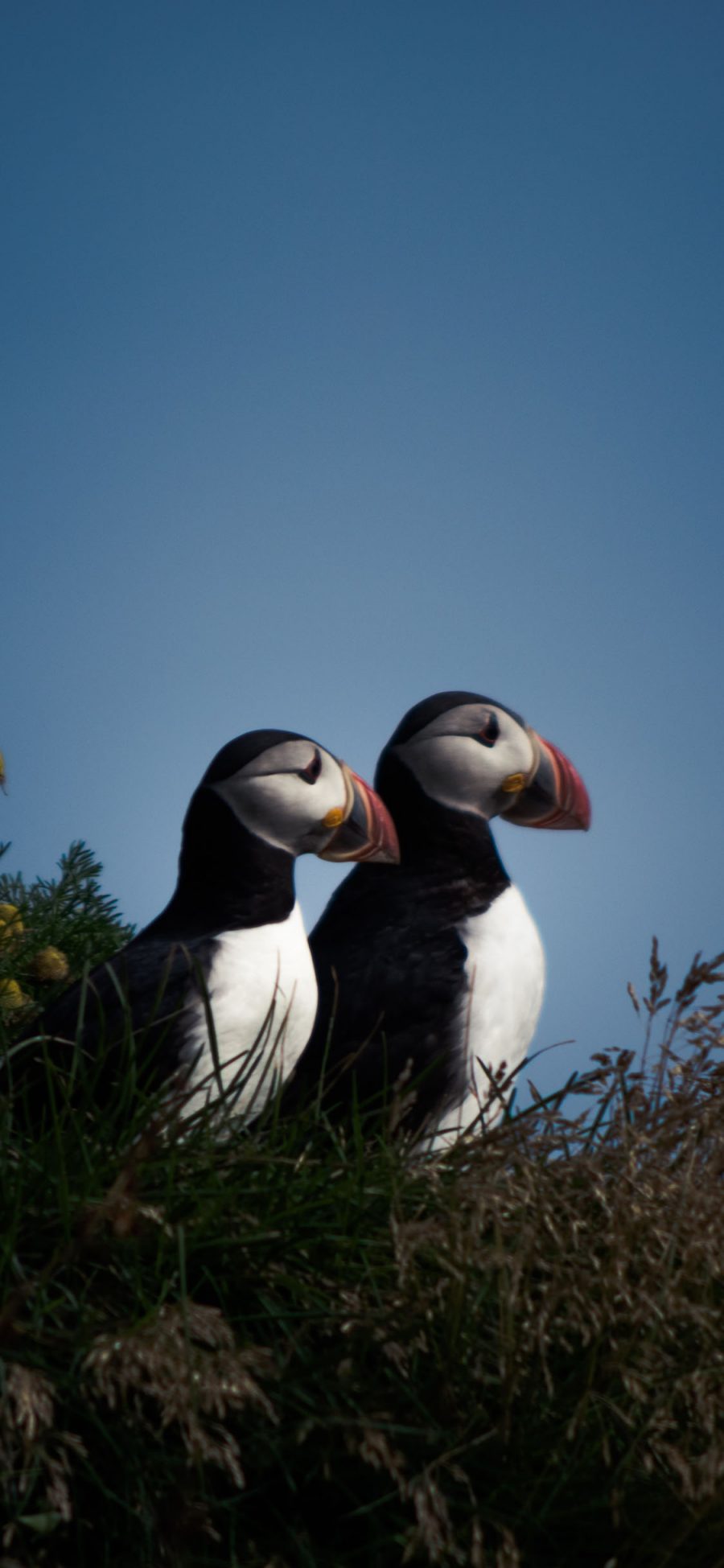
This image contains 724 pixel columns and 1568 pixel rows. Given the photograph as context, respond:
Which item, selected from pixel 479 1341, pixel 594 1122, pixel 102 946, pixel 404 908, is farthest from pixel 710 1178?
pixel 102 946

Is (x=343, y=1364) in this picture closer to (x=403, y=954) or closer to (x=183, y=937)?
(x=183, y=937)

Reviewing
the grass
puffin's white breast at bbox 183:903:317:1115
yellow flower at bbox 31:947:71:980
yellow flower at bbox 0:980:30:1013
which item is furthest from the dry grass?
yellow flower at bbox 31:947:71:980

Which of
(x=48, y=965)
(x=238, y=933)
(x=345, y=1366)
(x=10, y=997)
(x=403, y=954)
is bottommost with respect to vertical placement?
(x=345, y=1366)

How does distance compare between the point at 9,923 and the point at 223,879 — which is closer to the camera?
the point at 223,879

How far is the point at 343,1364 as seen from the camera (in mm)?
2264

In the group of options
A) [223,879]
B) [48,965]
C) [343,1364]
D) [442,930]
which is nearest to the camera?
[343,1364]

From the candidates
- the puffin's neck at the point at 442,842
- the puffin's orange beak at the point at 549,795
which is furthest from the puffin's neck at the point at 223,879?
the puffin's orange beak at the point at 549,795

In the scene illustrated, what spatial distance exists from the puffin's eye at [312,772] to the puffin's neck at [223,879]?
19 cm

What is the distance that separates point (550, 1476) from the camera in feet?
7.82

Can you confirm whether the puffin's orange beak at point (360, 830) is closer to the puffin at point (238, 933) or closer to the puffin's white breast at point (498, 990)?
the puffin at point (238, 933)

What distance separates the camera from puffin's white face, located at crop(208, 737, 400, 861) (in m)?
3.65

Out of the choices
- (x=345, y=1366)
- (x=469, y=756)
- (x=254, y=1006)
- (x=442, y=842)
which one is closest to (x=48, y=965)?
(x=442, y=842)

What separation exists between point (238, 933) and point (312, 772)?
461mm

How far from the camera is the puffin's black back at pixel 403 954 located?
144 inches
